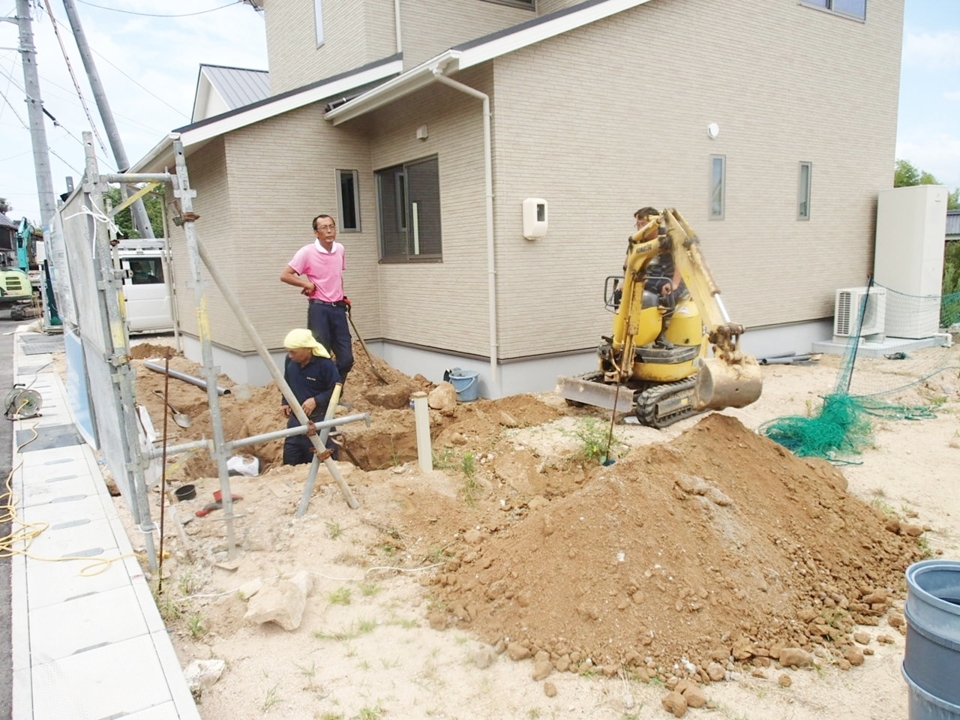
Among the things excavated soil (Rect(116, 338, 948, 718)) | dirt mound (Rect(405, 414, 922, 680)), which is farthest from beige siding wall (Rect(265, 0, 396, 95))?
dirt mound (Rect(405, 414, 922, 680))

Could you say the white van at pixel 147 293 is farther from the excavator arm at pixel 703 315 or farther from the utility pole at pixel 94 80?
the excavator arm at pixel 703 315

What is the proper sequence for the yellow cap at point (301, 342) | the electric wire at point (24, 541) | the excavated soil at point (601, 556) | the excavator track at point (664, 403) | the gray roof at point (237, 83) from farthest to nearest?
the gray roof at point (237, 83)
the excavator track at point (664, 403)
the yellow cap at point (301, 342)
the electric wire at point (24, 541)
the excavated soil at point (601, 556)

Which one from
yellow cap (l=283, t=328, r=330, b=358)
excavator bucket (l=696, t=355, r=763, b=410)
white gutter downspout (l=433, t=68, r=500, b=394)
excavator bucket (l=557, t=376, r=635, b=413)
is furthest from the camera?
white gutter downspout (l=433, t=68, r=500, b=394)

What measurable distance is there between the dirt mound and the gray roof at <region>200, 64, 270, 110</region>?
1292 centimetres

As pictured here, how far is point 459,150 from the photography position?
27.8ft

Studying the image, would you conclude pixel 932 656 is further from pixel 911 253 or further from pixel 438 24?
pixel 911 253

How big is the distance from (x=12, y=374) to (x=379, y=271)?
755 centimetres

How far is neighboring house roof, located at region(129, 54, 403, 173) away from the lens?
28.4ft

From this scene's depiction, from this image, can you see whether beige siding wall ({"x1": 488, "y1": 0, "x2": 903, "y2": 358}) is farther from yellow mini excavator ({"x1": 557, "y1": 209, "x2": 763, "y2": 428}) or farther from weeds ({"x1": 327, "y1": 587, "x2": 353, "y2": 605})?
weeds ({"x1": 327, "y1": 587, "x2": 353, "y2": 605})

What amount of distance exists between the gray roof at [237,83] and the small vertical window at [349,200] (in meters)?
5.74

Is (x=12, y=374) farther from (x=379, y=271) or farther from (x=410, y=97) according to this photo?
(x=410, y=97)

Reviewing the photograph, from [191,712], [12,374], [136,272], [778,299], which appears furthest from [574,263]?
[136,272]

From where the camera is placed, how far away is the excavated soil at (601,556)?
11.6 ft

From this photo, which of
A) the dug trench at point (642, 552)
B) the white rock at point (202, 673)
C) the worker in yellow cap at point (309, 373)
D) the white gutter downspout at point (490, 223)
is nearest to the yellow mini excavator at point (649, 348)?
the white gutter downspout at point (490, 223)
